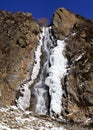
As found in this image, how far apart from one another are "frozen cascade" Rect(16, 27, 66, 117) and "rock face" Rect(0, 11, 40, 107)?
2.55ft

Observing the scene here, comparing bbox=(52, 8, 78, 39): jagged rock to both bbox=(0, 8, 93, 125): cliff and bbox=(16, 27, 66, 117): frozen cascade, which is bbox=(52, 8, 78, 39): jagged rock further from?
bbox=(16, 27, 66, 117): frozen cascade

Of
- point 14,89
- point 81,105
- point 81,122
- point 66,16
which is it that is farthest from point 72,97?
point 66,16

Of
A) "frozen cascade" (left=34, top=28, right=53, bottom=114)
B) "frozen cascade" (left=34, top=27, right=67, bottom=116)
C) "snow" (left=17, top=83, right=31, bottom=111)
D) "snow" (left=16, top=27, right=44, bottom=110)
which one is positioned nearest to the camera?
"frozen cascade" (left=34, top=27, right=67, bottom=116)

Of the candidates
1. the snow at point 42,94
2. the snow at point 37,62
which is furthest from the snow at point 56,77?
the snow at point 37,62

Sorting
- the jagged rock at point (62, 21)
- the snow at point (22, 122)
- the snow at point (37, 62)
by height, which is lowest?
the snow at point (22, 122)

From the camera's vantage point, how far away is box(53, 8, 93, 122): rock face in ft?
90.3

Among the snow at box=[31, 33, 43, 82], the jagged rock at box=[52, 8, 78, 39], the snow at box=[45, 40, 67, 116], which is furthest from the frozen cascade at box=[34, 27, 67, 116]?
the jagged rock at box=[52, 8, 78, 39]

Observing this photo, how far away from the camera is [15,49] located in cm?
3541

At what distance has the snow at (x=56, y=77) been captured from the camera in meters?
28.2

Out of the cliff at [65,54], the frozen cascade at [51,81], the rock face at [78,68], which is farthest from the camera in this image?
the frozen cascade at [51,81]

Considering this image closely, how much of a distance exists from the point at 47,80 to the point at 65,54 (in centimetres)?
482

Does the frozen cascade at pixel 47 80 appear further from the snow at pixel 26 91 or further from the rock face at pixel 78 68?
the rock face at pixel 78 68

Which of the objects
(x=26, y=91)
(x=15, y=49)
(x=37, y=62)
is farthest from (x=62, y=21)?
(x=26, y=91)

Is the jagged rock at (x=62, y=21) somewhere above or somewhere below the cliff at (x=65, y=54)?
above
